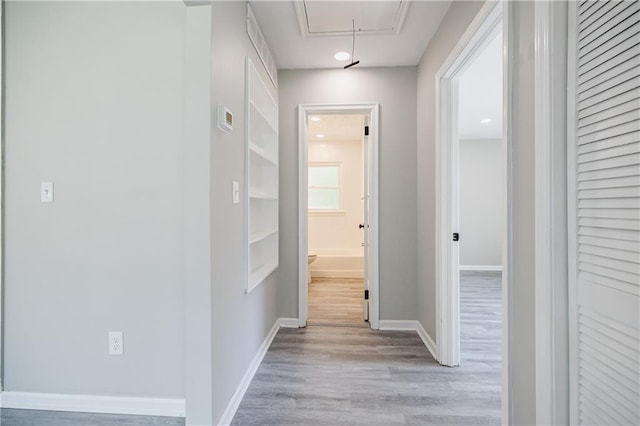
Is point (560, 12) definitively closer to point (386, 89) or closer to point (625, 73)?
point (625, 73)

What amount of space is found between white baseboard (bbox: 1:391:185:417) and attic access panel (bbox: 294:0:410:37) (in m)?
2.58

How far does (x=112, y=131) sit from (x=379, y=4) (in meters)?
1.87

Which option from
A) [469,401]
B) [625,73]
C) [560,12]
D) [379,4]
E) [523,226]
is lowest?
[469,401]

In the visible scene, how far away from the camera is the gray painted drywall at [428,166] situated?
7.67 feet

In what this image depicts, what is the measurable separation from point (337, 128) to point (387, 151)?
7.21 feet

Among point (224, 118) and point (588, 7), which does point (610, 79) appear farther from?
point (224, 118)

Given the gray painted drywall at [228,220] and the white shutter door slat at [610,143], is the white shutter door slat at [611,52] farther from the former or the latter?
the gray painted drywall at [228,220]

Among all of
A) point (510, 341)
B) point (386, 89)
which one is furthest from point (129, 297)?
point (386, 89)

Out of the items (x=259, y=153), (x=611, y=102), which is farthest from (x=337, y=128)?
(x=611, y=102)

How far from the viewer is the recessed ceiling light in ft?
9.17

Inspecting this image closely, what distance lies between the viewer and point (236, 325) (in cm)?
186

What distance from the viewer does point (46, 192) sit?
5.91 feet

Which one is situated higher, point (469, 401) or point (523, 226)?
point (523, 226)

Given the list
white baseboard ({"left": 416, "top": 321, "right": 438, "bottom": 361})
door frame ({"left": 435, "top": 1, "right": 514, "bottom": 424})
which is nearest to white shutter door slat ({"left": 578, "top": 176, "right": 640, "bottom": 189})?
door frame ({"left": 435, "top": 1, "right": 514, "bottom": 424})
